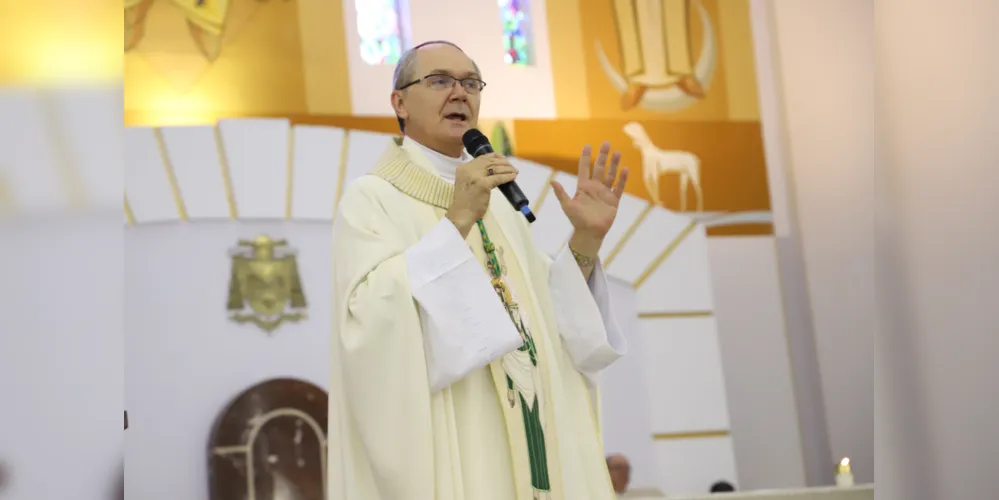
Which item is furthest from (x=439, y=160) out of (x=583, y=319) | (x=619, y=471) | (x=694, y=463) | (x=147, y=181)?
(x=694, y=463)

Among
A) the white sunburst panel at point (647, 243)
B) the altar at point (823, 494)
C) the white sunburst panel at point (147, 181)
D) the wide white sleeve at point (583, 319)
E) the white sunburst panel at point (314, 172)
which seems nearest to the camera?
the wide white sleeve at point (583, 319)

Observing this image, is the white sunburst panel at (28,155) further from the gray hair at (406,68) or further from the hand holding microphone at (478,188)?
the gray hair at (406,68)

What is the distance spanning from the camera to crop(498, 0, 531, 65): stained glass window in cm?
612

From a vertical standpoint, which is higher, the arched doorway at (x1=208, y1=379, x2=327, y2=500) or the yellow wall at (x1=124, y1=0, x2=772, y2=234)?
the yellow wall at (x1=124, y1=0, x2=772, y2=234)

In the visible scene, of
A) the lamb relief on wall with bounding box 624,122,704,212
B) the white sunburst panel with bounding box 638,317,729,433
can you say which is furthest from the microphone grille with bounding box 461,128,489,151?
the lamb relief on wall with bounding box 624,122,704,212

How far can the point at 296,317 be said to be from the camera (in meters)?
5.30

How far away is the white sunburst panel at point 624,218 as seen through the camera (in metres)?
5.86

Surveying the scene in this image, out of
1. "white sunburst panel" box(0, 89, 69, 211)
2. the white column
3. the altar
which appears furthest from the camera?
the altar

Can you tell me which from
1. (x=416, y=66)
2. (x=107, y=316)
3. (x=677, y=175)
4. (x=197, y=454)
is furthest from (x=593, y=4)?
(x=107, y=316)

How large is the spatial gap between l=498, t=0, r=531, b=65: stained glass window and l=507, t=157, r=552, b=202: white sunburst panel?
26.2 inches

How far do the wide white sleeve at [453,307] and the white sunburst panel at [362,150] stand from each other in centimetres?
337

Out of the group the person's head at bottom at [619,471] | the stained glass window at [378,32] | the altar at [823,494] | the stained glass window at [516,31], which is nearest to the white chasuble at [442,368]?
the altar at [823,494]

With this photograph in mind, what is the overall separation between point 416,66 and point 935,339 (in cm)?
154

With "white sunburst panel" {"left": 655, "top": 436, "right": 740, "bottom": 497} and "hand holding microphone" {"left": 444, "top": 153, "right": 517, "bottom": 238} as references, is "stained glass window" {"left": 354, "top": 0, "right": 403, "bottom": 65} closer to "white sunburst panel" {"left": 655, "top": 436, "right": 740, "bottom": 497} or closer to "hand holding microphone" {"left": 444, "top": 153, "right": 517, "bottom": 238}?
"white sunburst panel" {"left": 655, "top": 436, "right": 740, "bottom": 497}
